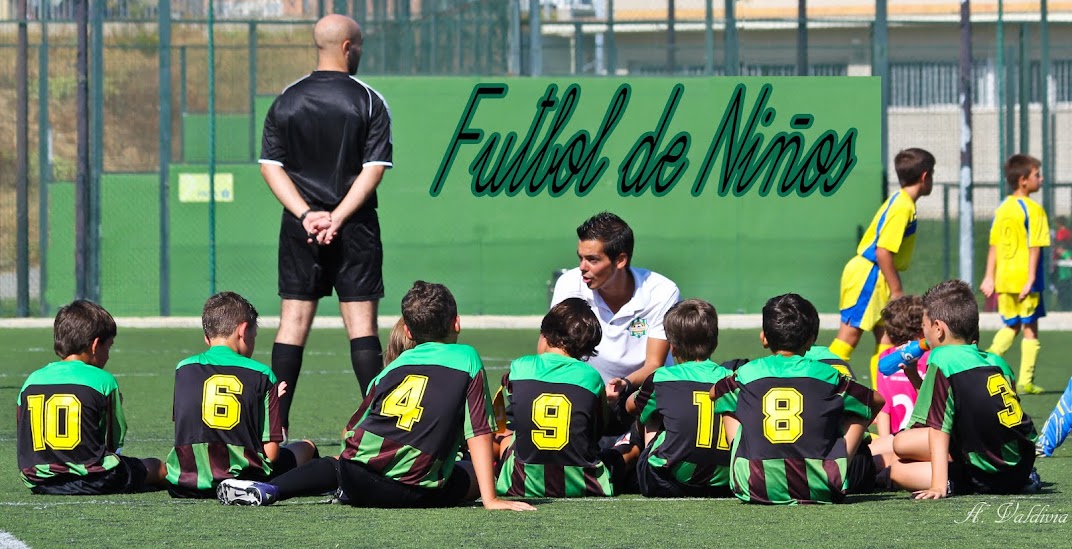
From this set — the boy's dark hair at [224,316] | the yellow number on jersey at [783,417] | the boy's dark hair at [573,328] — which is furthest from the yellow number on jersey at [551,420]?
the boy's dark hair at [224,316]

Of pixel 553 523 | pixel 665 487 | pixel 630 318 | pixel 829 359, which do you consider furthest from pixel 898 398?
pixel 553 523

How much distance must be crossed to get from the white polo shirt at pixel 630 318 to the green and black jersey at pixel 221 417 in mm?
1585

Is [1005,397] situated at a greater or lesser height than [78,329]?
lesser

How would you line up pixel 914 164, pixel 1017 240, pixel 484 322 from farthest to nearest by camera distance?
pixel 484 322 < pixel 1017 240 < pixel 914 164

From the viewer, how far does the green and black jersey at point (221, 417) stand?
6199 mm

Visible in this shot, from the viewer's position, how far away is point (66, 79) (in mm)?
23750

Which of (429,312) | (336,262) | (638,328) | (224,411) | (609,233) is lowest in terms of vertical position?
(224,411)

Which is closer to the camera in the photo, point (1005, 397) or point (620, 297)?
point (1005, 397)

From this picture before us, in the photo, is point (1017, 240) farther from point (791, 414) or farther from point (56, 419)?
point (56, 419)

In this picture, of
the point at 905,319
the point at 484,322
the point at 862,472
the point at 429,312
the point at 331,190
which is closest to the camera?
the point at 429,312

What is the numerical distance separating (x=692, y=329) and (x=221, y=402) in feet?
6.08

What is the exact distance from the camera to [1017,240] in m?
11.5

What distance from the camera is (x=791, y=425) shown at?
6145 millimetres

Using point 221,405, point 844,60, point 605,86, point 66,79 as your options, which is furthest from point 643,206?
point 221,405
